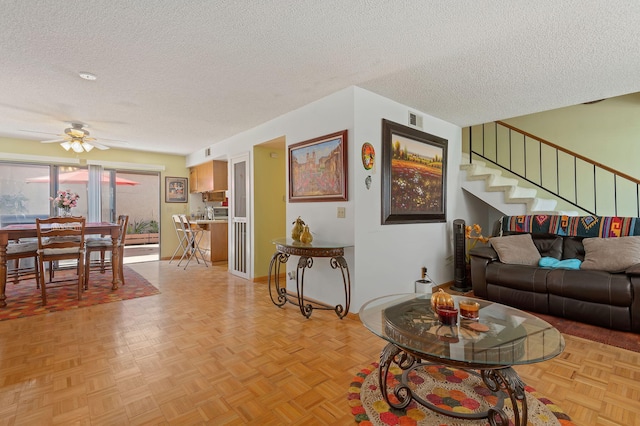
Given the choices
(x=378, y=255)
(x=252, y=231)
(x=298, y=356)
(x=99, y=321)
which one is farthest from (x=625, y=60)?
(x=99, y=321)

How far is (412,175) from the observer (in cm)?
368

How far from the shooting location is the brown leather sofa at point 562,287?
105 inches

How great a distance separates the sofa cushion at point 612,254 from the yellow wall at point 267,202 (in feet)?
12.7

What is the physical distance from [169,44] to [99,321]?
8.85 feet

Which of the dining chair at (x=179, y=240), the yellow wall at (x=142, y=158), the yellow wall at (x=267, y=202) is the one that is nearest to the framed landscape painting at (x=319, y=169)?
the yellow wall at (x=267, y=202)

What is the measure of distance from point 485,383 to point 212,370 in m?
1.75

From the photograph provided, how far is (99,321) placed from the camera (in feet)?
9.91

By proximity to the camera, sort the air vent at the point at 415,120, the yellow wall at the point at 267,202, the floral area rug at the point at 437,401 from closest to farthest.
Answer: the floral area rug at the point at 437,401
the air vent at the point at 415,120
the yellow wall at the point at 267,202

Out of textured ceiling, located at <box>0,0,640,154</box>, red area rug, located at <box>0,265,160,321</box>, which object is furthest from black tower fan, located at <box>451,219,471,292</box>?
red area rug, located at <box>0,265,160,321</box>

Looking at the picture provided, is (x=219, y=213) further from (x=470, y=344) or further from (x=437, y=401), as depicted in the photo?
(x=470, y=344)

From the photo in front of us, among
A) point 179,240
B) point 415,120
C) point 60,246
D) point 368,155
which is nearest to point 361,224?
point 368,155

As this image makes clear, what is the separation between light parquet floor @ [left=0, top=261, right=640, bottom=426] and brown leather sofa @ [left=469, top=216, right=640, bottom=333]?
48 centimetres

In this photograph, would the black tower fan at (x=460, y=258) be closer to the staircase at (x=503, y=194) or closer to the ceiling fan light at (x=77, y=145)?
the staircase at (x=503, y=194)

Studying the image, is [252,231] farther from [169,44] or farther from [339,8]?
[339,8]
